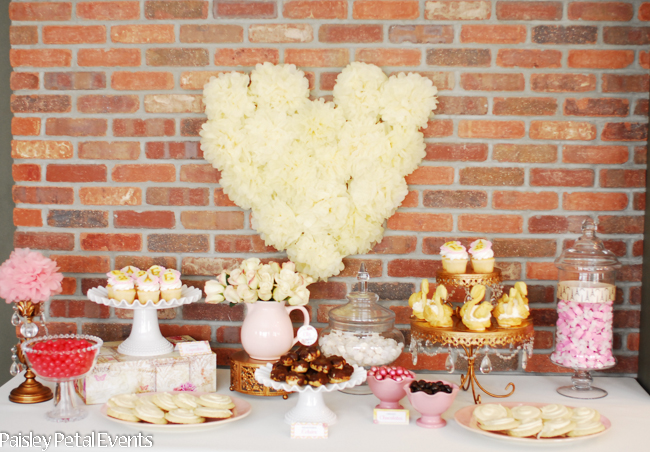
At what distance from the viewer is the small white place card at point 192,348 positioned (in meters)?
1.68

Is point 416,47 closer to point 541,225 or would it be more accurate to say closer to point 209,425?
point 541,225

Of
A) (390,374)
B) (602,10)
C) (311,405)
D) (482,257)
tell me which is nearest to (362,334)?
(390,374)

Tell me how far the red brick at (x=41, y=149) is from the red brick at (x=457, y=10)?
1.31m

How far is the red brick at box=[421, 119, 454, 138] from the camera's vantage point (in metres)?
1.88

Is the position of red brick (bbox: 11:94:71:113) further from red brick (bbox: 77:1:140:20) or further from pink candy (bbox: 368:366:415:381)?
pink candy (bbox: 368:366:415:381)

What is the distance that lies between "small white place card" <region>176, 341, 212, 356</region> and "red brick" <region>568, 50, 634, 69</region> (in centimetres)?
150

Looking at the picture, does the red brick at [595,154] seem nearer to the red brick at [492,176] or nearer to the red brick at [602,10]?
the red brick at [492,176]

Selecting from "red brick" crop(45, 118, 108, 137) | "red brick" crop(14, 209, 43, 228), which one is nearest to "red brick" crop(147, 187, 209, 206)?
"red brick" crop(45, 118, 108, 137)

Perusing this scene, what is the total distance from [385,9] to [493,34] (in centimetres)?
37

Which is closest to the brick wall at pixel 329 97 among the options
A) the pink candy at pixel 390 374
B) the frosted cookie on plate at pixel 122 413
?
the pink candy at pixel 390 374

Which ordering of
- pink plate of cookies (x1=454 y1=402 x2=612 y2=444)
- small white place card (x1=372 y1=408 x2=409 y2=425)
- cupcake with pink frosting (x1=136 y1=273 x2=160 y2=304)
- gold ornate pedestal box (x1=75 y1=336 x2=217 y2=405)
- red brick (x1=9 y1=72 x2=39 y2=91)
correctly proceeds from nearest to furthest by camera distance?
pink plate of cookies (x1=454 y1=402 x2=612 y2=444), small white place card (x1=372 y1=408 x2=409 y2=425), gold ornate pedestal box (x1=75 y1=336 x2=217 y2=405), cupcake with pink frosting (x1=136 y1=273 x2=160 y2=304), red brick (x1=9 y1=72 x2=39 y2=91)

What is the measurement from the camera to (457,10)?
73.2 inches

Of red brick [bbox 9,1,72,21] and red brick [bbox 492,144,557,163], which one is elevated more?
red brick [bbox 9,1,72,21]

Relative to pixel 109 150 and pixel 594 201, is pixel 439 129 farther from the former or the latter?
pixel 109 150
